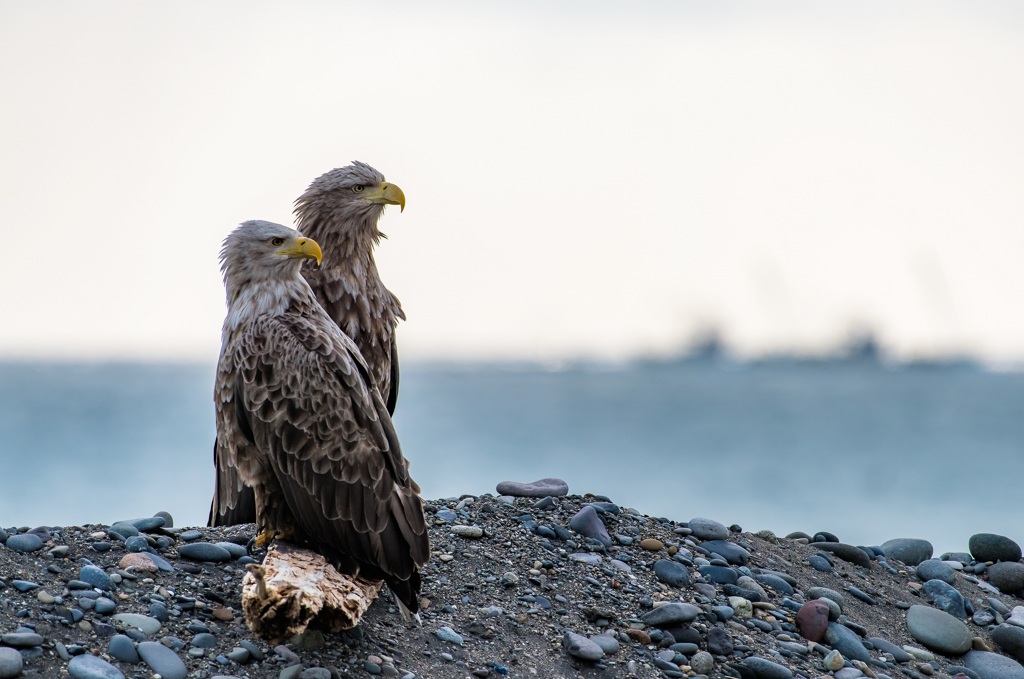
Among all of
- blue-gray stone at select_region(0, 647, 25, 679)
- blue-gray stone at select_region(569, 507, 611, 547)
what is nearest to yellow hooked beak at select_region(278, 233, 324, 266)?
blue-gray stone at select_region(0, 647, 25, 679)

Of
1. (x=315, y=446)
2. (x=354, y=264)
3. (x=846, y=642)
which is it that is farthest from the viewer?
(x=354, y=264)

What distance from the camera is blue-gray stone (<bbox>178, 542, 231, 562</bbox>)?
6.35 metres

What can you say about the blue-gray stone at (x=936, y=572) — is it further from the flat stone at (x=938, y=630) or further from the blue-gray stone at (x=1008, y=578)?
the flat stone at (x=938, y=630)

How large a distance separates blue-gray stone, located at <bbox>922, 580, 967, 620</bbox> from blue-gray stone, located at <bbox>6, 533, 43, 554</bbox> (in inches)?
203

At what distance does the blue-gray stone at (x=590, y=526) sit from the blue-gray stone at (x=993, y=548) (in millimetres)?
2968

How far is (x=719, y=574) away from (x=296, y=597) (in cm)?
275

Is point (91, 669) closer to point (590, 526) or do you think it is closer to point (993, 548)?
point (590, 526)

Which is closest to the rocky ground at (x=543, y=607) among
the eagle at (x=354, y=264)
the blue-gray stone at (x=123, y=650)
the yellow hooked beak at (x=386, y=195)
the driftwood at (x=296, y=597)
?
the blue-gray stone at (x=123, y=650)

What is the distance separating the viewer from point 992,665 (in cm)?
671

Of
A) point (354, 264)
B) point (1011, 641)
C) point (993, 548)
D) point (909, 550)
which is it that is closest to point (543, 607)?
point (354, 264)

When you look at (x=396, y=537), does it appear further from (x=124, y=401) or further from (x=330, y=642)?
(x=124, y=401)

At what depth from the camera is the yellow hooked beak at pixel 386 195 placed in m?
7.25

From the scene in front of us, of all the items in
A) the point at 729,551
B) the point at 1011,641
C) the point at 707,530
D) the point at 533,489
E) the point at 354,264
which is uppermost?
the point at 354,264

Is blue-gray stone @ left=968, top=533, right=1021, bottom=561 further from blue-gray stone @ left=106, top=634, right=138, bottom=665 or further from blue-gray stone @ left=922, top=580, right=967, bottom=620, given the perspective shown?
blue-gray stone @ left=106, top=634, right=138, bottom=665
